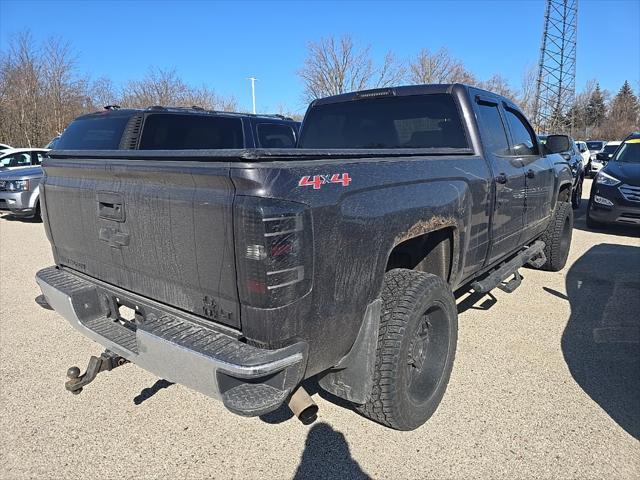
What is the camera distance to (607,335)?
400 cm

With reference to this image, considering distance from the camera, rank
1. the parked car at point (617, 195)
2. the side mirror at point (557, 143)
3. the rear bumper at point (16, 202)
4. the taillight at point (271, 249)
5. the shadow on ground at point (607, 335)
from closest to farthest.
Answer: the taillight at point (271, 249)
the shadow on ground at point (607, 335)
the side mirror at point (557, 143)
the parked car at point (617, 195)
the rear bumper at point (16, 202)

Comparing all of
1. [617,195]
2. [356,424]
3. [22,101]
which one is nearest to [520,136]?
[356,424]

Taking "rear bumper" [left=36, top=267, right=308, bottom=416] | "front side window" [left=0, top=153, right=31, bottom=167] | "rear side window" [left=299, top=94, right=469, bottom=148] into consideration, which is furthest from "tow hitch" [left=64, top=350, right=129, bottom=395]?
"front side window" [left=0, top=153, right=31, bottom=167]

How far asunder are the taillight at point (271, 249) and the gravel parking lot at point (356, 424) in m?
1.20

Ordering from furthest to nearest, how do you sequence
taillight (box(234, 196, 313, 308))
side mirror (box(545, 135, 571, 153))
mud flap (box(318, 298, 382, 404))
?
side mirror (box(545, 135, 571, 153)) → mud flap (box(318, 298, 382, 404)) → taillight (box(234, 196, 313, 308))

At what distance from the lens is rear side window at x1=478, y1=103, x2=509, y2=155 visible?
11.9 ft

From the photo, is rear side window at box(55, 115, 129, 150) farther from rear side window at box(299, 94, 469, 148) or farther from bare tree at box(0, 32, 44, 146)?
bare tree at box(0, 32, 44, 146)

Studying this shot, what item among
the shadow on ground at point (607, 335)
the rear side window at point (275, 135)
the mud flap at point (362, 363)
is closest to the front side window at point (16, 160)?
the rear side window at point (275, 135)

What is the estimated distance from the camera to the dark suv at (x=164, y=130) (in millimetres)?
6277

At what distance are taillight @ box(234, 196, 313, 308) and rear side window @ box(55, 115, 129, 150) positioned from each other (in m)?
5.26

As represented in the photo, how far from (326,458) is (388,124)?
8.69ft

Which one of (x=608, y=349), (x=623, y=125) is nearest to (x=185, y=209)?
(x=608, y=349)

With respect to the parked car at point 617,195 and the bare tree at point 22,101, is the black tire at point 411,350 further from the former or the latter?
the bare tree at point 22,101

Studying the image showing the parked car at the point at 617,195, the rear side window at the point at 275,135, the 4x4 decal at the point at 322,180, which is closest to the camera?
the 4x4 decal at the point at 322,180
